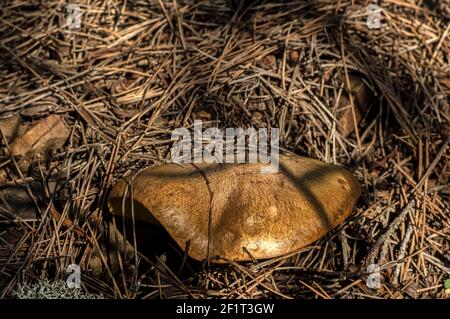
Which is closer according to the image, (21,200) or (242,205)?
(242,205)

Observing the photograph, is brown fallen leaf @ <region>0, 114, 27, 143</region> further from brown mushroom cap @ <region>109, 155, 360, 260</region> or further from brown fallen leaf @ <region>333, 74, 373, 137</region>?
brown fallen leaf @ <region>333, 74, 373, 137</region>

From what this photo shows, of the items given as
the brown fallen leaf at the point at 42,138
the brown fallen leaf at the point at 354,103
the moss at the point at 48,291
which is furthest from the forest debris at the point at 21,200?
the brown fallen leaf at the point at 354,103

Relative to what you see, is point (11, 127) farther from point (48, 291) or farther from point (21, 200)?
point (48, 291)

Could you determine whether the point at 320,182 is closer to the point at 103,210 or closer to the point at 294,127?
the point at 294,127

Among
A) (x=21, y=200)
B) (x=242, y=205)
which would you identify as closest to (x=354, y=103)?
(x=242, y=205)

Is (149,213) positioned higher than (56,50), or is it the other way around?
(56,50)

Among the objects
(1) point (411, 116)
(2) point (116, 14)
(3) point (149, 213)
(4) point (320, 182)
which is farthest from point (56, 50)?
(1) point (411, 116)

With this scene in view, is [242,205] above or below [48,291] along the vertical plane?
above

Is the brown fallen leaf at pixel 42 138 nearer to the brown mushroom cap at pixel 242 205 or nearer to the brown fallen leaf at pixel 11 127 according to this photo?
the brown fallen leaf at pixel 11 127
